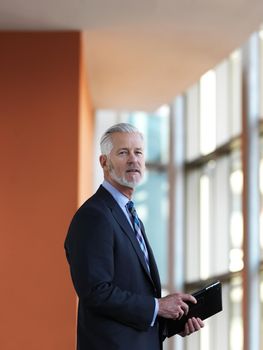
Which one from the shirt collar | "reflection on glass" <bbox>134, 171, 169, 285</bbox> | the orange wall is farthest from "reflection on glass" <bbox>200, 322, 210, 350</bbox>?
the shirt collar

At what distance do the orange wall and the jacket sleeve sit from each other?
2.85 meters

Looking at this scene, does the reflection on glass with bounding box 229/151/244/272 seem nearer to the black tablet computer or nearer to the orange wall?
the orange wall

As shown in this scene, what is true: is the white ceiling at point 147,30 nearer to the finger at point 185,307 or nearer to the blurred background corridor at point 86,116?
the blurred background corridor at point 86,116

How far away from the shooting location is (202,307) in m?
3.13

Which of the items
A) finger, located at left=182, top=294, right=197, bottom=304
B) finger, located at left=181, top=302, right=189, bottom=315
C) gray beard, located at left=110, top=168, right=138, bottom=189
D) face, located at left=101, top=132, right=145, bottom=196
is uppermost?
face, located at left=101, top=132, right=145, bottom=196

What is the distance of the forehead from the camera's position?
10.4 ft

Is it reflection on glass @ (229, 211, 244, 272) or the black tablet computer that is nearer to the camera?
the black tablet computer

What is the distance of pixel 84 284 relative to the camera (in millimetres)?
2941

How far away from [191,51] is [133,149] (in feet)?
13.0

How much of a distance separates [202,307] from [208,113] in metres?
7.41

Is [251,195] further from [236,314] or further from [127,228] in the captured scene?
[127,228]

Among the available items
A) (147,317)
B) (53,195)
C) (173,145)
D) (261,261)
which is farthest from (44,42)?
(173,145)

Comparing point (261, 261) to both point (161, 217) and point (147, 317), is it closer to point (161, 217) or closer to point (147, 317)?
point (161, 217)

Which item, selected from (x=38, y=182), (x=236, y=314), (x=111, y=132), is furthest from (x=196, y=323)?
(x=236, y=314)
